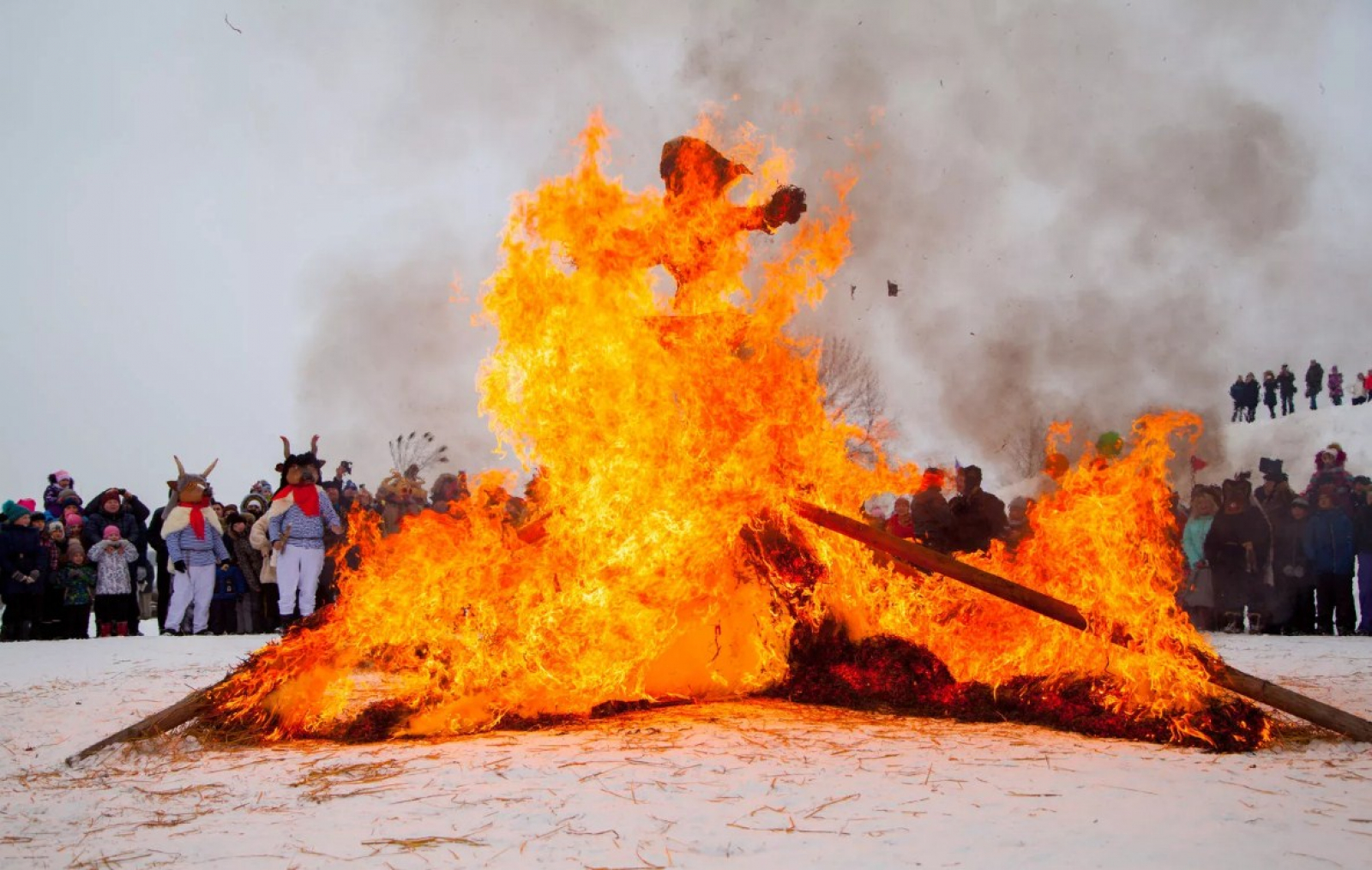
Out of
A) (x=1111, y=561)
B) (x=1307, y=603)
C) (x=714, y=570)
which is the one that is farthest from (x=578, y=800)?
(x=1307, y=603)

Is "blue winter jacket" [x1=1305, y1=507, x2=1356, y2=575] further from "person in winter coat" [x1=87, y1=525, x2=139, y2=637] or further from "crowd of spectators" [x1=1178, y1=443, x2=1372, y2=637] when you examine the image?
"person in winter coat" [x1=87, y1=525, x2=139, y2=637]

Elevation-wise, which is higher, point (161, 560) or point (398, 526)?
point (398, 526)

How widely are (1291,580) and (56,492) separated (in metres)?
16.8

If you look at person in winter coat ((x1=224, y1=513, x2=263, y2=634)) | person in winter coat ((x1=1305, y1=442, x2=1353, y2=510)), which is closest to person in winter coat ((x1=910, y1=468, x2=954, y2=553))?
person in winter coat ((x1=1305, y1=442, x2=1353, y2=510))

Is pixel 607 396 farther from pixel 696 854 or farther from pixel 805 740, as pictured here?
pixel 696 854

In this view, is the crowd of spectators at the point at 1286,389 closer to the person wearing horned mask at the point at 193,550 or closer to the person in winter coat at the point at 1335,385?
the person in winter coat at the point at 1335,385

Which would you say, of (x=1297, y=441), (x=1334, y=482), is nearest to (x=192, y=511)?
(x=1334, y=482)

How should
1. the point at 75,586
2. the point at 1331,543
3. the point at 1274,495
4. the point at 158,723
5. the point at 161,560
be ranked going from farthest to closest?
the point at 161,560, the point at 1274,495, the point at 75,586, the point at 1331,543, the point at 158,723

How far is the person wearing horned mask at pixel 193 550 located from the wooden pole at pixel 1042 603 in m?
9.56

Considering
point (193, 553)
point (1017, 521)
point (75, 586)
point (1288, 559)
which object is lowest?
point (75, 586)

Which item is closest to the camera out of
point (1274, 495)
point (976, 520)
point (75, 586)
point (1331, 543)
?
point (976, 520)

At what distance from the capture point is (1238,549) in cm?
1297

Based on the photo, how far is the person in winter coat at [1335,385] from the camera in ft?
128

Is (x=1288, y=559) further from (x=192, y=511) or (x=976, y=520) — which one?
(x=192, y=511)
